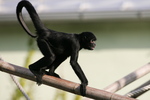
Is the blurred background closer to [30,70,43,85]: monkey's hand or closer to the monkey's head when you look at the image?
the monkey's head

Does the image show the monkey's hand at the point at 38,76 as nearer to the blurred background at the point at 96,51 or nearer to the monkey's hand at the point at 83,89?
the monkey's hand at the point at 83,89

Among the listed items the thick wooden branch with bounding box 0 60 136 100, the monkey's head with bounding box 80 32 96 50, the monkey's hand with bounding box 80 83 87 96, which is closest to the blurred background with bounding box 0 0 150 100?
the monkey's head with bounding box 80 32 96 50

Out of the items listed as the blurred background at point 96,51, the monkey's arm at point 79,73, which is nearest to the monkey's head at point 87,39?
the monkey's arm at point 79,73

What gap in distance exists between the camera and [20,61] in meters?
10.8

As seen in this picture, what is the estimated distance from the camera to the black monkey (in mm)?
6109

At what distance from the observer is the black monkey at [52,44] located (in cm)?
611

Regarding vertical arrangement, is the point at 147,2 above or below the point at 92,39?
above

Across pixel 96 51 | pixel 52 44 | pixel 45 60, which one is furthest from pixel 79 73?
pixel 96 51

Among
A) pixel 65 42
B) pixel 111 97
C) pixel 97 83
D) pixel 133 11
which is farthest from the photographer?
pixel 97 83

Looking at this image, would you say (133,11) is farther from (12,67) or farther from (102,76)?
(12,67)

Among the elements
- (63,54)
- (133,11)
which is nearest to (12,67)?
(63,54)

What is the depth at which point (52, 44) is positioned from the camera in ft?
20.9

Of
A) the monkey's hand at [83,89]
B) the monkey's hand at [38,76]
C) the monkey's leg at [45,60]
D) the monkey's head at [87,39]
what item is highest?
the monkey's head at [87,39]

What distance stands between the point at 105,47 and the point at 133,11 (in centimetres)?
124
